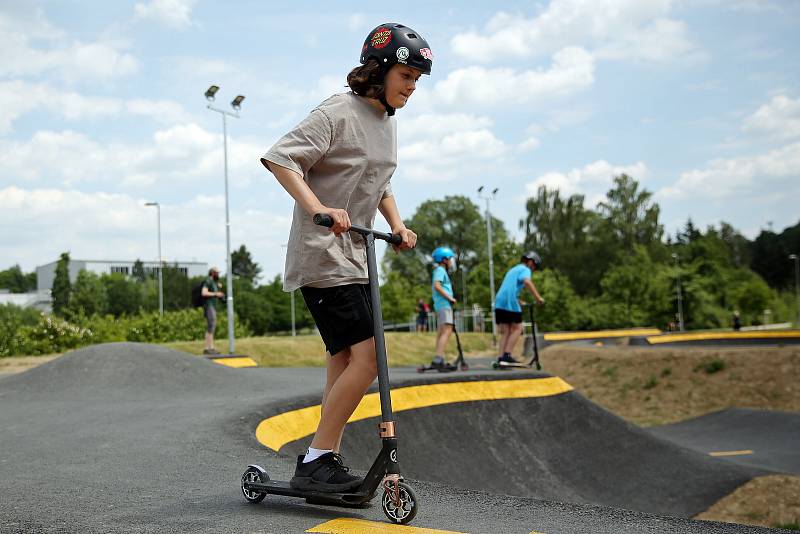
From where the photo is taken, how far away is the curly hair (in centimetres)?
346

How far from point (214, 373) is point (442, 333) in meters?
3.61

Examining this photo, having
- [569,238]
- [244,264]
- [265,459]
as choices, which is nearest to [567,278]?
[569,238]

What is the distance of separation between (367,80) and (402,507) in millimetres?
1914

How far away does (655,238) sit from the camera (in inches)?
2938

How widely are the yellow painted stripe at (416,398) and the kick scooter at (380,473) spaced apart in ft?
8.48

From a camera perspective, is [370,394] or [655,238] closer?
[370,394]

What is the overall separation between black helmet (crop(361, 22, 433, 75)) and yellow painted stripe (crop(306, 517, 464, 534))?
199 cm

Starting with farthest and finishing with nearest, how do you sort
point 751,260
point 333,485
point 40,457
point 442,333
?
point 751,260, point 442,333, point 40,457, point 333,485

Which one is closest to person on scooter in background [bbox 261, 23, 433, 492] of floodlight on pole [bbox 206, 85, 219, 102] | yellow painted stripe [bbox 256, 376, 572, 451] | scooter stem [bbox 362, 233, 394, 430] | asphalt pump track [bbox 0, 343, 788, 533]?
scooter stem [bbox 362, 233, 394, 430]

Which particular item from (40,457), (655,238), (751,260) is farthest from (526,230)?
(40,457)

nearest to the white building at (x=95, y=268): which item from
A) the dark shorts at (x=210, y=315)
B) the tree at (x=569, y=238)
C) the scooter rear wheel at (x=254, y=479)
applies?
the tree at (x=569, y=238)

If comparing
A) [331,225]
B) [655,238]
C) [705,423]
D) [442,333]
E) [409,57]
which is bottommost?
[705,423]

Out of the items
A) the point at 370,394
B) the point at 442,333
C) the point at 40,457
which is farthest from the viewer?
the point at 442,333

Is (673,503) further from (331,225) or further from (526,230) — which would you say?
(526,230)
